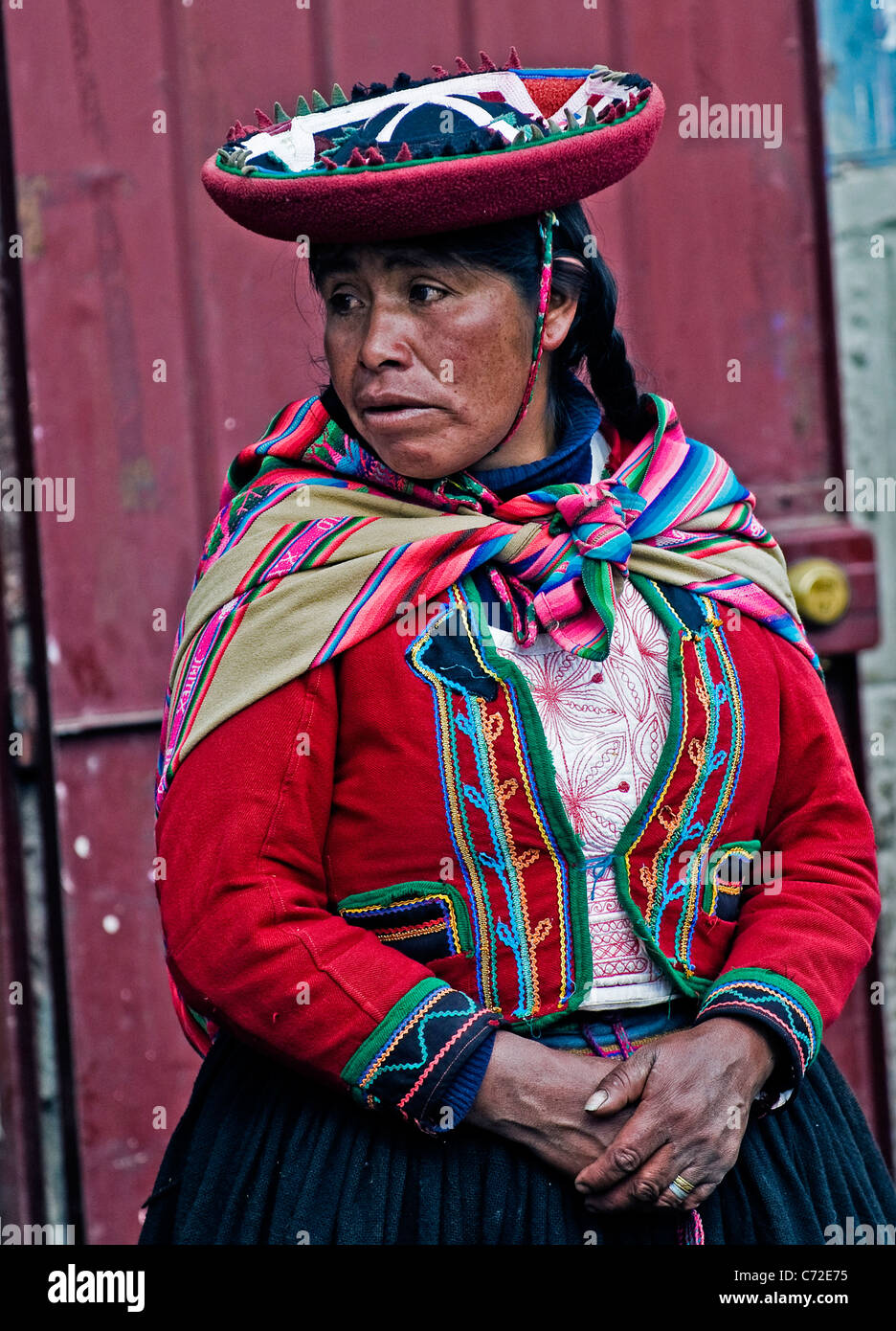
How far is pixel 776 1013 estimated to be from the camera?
1390mm

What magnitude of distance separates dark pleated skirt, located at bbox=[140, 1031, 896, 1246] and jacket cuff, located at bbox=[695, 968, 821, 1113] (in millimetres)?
86

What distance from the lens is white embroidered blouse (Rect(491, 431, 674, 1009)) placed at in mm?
1431

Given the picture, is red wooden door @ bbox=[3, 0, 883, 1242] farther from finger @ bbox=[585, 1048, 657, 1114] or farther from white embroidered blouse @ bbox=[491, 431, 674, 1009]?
finger @ bbox=[585, 1048, 657, 1114]

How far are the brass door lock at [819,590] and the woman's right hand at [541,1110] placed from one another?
127 centimetres

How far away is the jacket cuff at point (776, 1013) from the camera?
1.39 meters

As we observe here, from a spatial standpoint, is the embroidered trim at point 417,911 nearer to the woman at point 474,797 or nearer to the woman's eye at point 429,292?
the woman at point 474,797

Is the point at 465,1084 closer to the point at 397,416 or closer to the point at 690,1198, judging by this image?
the point at 690,1198

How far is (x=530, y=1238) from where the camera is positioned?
136 cm

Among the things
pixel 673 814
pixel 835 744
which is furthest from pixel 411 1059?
pixel 835 744

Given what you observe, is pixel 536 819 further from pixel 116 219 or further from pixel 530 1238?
pixel 116 219

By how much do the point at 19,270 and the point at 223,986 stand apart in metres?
1.39

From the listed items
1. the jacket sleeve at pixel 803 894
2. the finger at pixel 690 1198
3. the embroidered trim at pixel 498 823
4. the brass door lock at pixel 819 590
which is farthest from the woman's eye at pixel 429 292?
the brass door lock at pixel 819 590

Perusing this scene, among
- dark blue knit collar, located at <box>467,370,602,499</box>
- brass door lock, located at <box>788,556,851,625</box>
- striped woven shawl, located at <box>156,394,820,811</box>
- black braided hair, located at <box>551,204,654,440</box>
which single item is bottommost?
brass door lock, located at <box>788,556,851,625</box>

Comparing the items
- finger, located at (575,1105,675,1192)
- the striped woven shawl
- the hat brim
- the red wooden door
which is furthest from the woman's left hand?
the red wooden door
